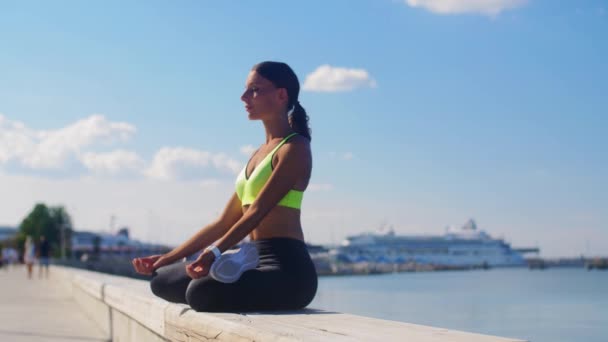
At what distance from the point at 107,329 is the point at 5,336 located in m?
0.88

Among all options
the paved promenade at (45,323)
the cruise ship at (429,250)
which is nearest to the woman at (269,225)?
the paved promenade at (45,323)

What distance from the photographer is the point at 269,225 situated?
3.66m

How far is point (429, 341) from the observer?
7.51 ft

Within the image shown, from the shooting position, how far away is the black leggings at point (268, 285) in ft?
11.4

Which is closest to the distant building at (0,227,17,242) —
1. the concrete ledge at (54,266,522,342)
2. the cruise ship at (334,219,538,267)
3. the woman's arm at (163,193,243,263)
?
the cruise ship at (334,219,538,267)

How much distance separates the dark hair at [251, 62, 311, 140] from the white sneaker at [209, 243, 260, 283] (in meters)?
0.71

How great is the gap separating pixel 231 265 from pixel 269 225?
0.33m

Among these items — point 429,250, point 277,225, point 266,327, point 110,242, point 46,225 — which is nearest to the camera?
point 266,327

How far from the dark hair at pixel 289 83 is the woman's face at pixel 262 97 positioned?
3 cm

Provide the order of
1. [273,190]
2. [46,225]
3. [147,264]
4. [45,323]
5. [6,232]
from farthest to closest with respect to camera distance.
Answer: [6,232]
[46,225]
[45,323]
[147,264]
[273,190]

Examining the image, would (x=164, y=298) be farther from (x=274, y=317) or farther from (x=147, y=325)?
Result: (x=274, y=317)

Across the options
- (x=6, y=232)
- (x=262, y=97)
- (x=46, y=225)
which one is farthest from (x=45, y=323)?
(x=6, y=232)

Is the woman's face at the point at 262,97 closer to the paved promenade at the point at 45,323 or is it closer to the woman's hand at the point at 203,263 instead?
the woman's hand at the point at 203,263

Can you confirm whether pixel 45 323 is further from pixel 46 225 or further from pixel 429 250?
pixel 429 250
